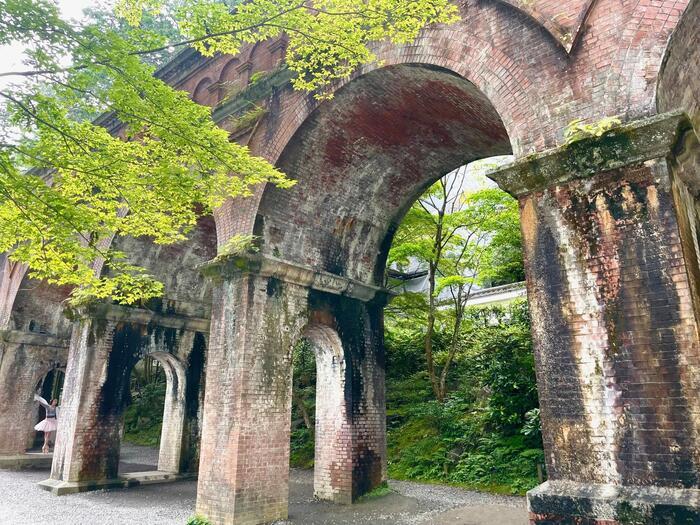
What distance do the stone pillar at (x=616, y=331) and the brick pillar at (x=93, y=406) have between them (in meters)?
10.2

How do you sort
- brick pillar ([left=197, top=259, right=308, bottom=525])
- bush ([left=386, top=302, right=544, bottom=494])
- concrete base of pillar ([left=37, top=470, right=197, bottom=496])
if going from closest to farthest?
brick pillar ([left=197, top=259, right=308, bottom=525]) < bush ([left=386, top=302, right=544, bottom=494]) < concrete base of pillar ([left=37, top=470, right=197, bottom=496])

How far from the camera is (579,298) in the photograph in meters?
5.16

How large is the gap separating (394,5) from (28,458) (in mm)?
16771

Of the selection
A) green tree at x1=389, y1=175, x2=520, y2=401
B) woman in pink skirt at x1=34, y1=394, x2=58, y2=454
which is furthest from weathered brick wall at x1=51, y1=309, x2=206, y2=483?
green tree at x1=389, y1=175, x2=520, y2=401

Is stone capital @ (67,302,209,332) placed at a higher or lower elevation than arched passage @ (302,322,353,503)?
higher

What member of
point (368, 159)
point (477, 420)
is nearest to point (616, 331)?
point (368, 159)

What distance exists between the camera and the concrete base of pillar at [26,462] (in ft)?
49.8

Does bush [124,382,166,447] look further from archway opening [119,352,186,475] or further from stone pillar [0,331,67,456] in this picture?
stone pillar [0,331,67,456]

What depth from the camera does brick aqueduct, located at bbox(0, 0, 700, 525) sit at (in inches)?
185

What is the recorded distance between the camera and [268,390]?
859 centimetres

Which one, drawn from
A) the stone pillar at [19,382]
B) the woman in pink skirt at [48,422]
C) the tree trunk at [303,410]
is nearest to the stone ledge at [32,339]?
the stone pillar at [19,382]

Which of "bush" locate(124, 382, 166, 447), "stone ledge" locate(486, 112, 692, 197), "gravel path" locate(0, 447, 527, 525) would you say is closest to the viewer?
"stone ledge" locate(486, 112, 692, 197)

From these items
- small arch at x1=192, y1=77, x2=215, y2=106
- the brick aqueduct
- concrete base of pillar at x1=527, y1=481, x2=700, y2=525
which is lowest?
concrete base of pillar at x1=527, y1=481, x2=700, y2=525

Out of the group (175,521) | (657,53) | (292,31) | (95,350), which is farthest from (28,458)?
(657,53)
